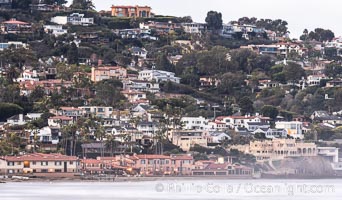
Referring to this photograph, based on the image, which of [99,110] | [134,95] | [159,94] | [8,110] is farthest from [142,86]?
[8,110]

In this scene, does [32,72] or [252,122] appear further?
[32,72]

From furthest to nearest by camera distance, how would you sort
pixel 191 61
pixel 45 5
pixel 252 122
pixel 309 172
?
pixel 45 5
pixel 191 61
pixel 252 122
pixel 309 172

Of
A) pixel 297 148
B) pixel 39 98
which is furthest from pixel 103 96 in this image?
pixel 297 148

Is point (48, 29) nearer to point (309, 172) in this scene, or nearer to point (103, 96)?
point (103, 96)

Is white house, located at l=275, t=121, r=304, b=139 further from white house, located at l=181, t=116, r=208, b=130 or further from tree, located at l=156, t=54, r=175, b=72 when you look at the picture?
tree, located at l=156, t=54, r=175, b=72

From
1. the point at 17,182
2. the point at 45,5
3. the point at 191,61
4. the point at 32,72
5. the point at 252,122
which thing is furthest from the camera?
the point at 45,5

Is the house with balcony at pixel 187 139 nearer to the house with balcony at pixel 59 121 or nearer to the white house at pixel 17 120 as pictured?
the house with balcony at pixel 59 121

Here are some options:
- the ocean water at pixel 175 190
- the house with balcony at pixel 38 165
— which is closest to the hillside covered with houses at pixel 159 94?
the house with balcony at pixel 38 165
